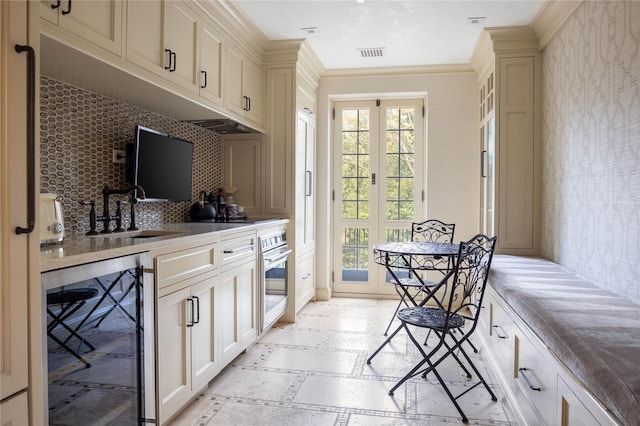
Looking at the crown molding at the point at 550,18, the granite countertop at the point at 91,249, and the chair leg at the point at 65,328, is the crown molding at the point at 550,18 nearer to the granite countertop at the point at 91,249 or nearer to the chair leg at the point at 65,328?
the granite countertop at the point at 91,249

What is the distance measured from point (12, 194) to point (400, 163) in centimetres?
441

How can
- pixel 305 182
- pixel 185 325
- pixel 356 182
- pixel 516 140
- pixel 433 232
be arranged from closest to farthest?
pixel 185 325 → pixel 516 140 → pixel 305 182 → pixel 433 232 → pixel 356 182

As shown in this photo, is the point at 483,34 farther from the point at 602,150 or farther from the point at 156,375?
the point at 156,375

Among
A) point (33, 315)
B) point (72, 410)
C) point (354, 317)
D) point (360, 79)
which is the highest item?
point (360, 79)

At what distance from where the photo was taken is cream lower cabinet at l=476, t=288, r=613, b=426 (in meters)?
1.49

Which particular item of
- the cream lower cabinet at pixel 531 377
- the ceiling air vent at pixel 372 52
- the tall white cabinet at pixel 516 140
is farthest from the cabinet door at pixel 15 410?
the ceiling air vent at pixel 372 52

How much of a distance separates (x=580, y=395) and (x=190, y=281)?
1835 mm

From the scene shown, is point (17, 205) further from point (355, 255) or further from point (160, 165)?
point (355, 255)

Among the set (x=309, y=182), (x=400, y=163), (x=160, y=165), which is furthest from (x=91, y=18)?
(x=400, y=163)

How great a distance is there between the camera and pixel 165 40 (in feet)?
8.01

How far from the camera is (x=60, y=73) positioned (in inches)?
82.8

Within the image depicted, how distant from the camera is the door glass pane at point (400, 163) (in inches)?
200

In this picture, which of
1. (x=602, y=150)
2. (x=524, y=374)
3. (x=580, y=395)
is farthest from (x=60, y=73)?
(x=602, y=150)

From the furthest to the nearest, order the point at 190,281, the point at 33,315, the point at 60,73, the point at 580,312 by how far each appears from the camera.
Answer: the point at 190,281, the point at 60,73, the point at 580,312, the point at 33,315
